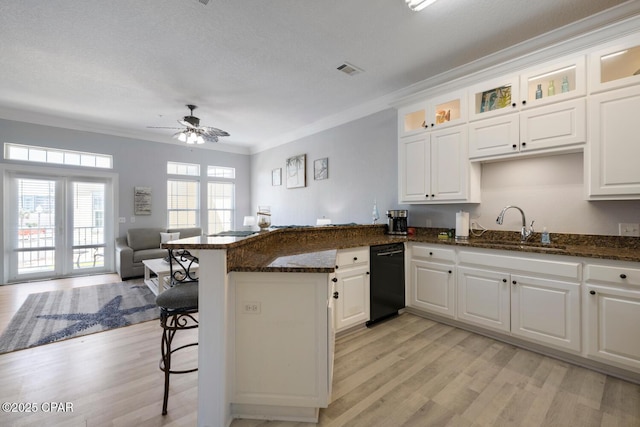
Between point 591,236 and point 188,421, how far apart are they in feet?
11.5

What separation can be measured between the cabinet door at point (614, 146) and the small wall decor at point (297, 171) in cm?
408

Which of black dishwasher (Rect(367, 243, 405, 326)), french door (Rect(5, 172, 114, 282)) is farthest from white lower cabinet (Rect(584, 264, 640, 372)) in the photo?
french door (Rect(5, 172, 114, 282))

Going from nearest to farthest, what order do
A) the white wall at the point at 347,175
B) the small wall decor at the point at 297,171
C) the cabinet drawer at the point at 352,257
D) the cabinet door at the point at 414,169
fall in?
1. the cabinet drawer at the point at 352,257
2. the cabinet door at the point at 414,169
3. the white wall at the point at 347,175
4. the small wall decor at the point at 297,171

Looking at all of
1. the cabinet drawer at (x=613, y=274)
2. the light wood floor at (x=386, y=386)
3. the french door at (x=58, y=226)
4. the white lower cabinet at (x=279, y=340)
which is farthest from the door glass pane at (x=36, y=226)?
the cabinet drawer at (x=613, y=274)

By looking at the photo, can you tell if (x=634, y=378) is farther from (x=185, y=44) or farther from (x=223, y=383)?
Answer: (x=185, y=44)

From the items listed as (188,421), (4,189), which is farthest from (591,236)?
(4,189)

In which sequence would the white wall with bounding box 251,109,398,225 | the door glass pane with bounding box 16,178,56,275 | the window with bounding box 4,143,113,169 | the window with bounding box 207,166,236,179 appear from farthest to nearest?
the window with bounding box 207,166,236,179 < the door glass pane with bounding box 16,178,56,275 < the window with bounding box 4,143,113,169 < the white wall with bounding box 251,109,398,225

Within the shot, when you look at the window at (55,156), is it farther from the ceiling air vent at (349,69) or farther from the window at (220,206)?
the ceiling air vent at (349,69)

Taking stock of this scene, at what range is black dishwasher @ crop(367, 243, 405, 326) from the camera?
2834 mm

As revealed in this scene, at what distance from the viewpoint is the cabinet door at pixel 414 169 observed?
323cm

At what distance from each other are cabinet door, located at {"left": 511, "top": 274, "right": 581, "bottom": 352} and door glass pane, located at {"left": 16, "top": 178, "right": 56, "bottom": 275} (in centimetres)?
714

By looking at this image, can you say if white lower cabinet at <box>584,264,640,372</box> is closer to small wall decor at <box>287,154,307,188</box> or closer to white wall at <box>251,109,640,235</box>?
white wall at <box>251,109,640,235</box>

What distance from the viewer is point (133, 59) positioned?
296 centimetres

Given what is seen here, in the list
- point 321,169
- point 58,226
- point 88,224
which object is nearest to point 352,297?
point 321,169
